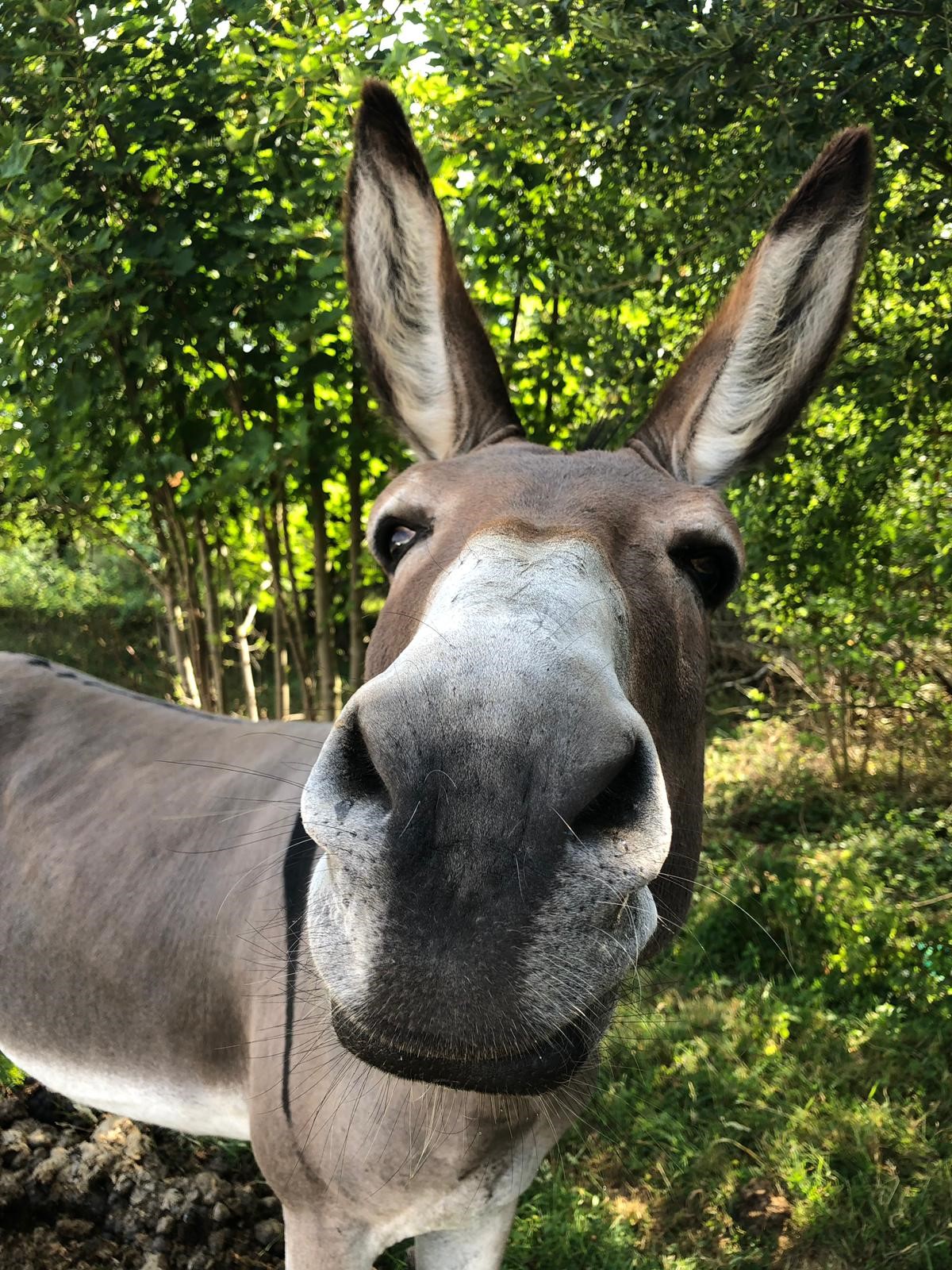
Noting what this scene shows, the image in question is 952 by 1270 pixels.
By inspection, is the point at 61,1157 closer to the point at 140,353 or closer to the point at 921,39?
the point at 140,353

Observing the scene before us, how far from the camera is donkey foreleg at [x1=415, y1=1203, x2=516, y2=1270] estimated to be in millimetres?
2322

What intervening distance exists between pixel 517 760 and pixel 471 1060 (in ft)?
1.36

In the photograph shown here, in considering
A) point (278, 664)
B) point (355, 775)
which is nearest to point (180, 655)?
point (278, 664)

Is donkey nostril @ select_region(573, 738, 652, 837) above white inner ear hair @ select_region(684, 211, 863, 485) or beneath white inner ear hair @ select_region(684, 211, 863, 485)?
beneath

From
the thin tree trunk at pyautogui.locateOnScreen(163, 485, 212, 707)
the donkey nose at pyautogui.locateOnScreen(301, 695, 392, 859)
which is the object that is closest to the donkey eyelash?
the donkey nose at pyautogui.locateOnScreen(301, 695, 392, 859)

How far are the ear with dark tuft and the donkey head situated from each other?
3cm

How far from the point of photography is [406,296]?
92.6 inches

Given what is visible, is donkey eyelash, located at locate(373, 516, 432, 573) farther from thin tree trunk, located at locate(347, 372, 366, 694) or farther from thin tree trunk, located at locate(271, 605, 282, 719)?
thin tree trunk, located at locate(271, 605, 282, 719)

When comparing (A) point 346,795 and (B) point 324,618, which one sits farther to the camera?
(B) point 324,618

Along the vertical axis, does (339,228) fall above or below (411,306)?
above

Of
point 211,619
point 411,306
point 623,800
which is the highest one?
point 411,306

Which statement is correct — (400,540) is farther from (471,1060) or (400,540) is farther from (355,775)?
(471,1060)

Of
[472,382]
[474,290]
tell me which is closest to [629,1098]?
[472,382]

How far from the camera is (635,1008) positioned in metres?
1.73
